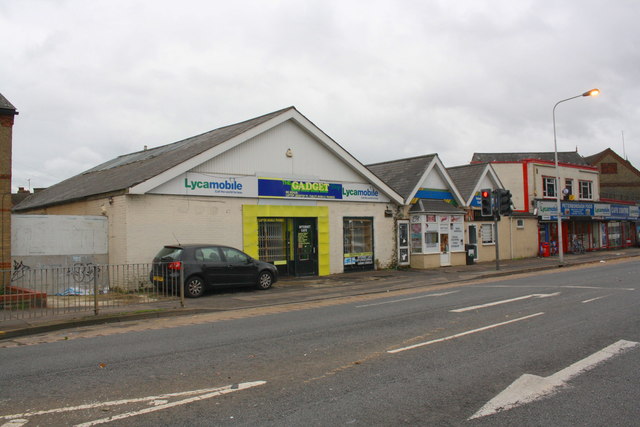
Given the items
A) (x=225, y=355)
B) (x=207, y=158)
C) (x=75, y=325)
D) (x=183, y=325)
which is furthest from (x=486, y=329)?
(x=207, y=158)

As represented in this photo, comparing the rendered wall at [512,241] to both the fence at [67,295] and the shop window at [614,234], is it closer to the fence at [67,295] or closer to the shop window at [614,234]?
the shop window at [614,234]

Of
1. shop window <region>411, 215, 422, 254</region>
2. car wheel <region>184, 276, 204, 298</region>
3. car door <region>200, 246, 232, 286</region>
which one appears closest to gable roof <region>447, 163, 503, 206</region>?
shop window <region>411, 215, 422, 254</region>

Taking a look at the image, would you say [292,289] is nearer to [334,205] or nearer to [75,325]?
[334,205]

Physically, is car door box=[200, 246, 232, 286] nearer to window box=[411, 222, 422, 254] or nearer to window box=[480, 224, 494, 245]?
window box=[411, 222, 422, 254]

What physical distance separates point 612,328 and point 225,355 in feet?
21.2

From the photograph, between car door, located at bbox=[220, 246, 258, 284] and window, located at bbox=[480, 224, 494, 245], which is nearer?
car door, located at bbox=[220, 246, 258, 284]

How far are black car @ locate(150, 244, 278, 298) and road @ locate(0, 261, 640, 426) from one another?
Result: 9.17 feet

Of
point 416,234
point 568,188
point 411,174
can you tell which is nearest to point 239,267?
point 416,234

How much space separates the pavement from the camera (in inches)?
410

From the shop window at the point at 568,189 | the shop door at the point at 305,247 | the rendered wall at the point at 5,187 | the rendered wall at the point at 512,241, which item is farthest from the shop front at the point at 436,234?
the rendered wall at the point at 5,187

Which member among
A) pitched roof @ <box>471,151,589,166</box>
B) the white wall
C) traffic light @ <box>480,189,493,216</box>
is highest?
pitched roof @ <box>471,151,589,166</box>

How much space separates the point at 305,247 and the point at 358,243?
3153 millimetres

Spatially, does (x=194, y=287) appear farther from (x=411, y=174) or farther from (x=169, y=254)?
(x=411, y=174)

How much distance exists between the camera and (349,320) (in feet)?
33.4
